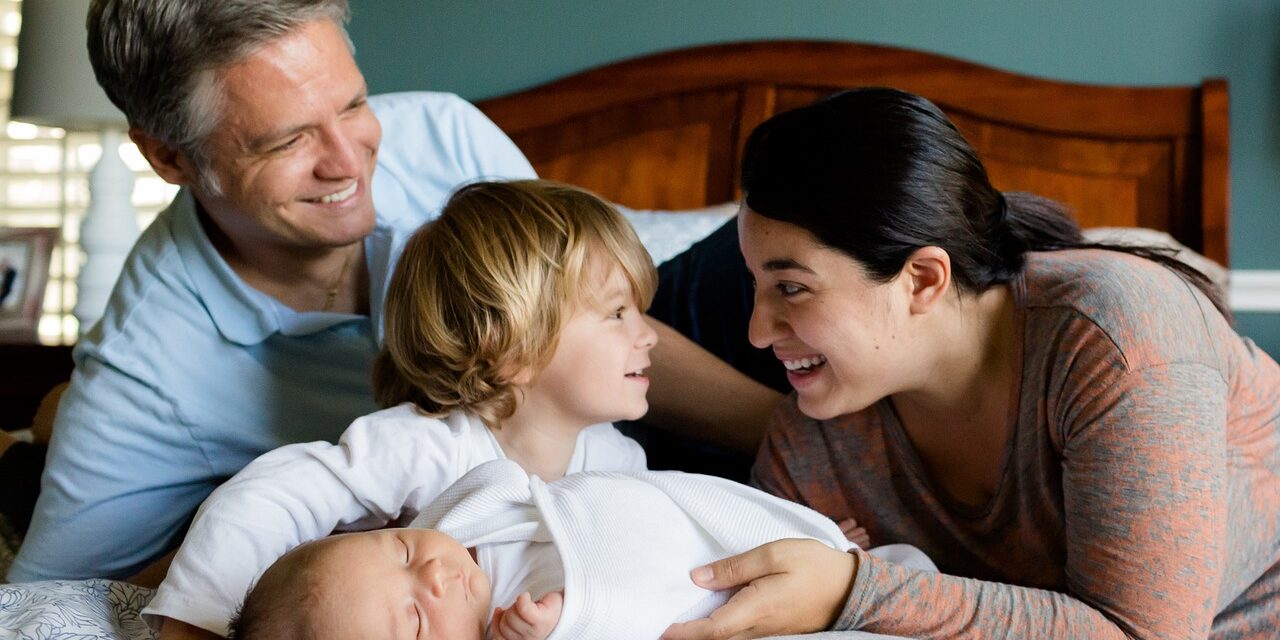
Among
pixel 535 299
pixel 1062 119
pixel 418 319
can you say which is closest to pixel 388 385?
pixel 418 319

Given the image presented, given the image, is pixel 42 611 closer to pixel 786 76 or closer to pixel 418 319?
pixel 418 319

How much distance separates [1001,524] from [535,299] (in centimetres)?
71

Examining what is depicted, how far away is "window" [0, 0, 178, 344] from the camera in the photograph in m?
3.70

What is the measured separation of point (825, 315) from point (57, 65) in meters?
2.32

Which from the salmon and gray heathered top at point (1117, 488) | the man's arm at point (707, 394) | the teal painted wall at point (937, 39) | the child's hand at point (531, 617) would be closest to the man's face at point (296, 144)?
the man's arm at point (707, 394)

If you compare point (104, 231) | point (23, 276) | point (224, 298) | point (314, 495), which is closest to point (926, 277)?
point (314, 495)

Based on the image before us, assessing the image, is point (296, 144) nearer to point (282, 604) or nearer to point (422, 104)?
point (422, 104)

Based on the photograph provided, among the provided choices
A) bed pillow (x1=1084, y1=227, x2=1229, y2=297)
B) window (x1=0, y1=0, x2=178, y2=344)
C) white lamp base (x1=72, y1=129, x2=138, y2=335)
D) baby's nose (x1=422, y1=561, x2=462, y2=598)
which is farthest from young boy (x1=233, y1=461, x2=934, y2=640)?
window (x1=0, y1=0, x2=178, y2=344)

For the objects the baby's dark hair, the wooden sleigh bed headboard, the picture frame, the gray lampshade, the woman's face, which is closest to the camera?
the baby's dark hair

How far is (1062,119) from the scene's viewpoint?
102 inches

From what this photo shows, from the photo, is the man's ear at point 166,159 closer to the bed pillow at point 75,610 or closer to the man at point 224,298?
the man at point 224,298

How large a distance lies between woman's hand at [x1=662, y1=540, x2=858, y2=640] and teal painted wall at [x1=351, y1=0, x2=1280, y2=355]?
1.77 metres

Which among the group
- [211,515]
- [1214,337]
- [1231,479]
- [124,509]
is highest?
[1214,337]

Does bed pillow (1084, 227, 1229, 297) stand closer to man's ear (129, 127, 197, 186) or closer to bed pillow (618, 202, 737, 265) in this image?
bed pillow (618, 202, 737, 265)
